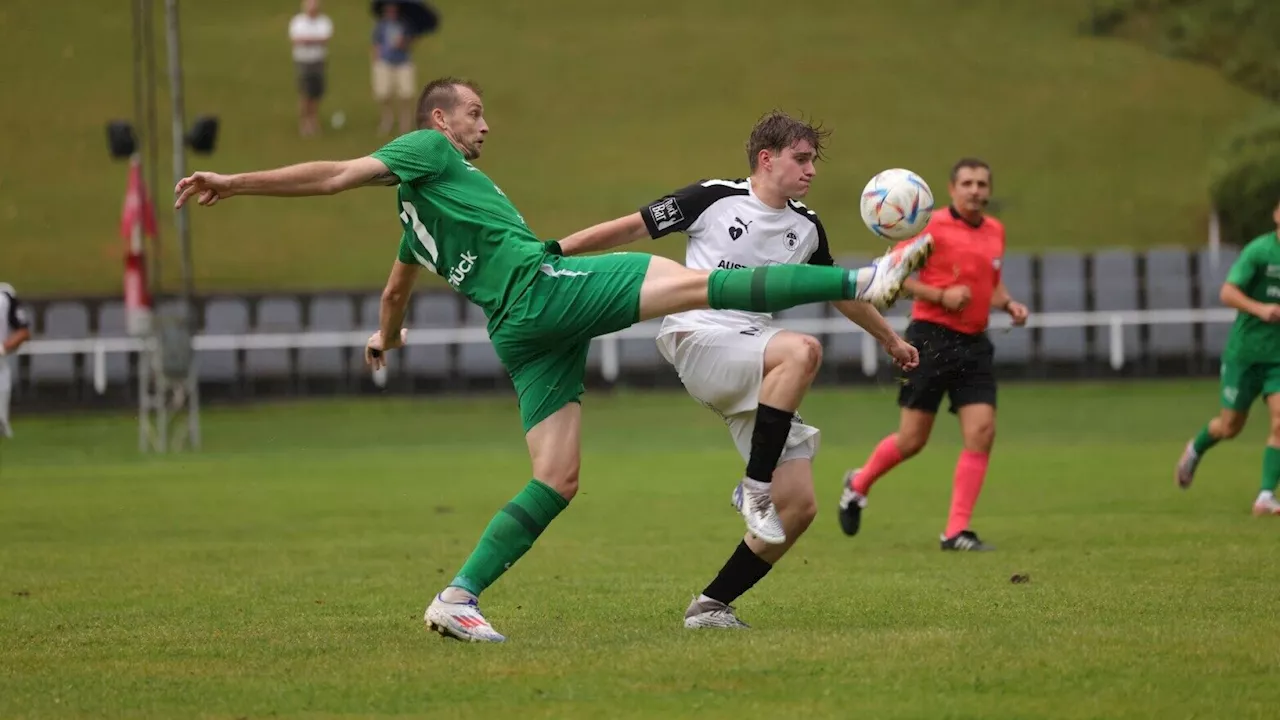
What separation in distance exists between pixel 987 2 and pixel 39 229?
70.4ft

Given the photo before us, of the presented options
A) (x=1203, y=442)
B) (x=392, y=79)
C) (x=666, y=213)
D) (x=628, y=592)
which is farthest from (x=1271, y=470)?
(x=392, y=79)

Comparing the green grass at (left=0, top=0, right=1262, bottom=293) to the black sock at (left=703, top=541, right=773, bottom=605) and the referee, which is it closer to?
the referee

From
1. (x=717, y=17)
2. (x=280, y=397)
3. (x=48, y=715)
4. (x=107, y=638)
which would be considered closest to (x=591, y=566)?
(x=107, y=638)

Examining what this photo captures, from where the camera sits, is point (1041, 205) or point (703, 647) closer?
point (703, 647)

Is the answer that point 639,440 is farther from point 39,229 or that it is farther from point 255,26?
point 255,26

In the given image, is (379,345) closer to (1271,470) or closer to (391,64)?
(1271,470)

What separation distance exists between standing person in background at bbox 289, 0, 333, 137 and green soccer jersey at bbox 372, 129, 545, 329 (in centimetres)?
2530

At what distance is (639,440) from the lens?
829 inches

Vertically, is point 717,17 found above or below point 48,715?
above

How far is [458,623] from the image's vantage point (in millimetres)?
6957

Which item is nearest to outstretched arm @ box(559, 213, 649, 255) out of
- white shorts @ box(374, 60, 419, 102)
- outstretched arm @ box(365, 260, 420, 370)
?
outstretched arm @ box(365, 260, 420, 370)

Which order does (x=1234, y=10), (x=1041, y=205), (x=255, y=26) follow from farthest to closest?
(x=255, y=26), (x=1234, y=10), (x=1041, y=205)

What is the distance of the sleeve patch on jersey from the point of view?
766 centimetres

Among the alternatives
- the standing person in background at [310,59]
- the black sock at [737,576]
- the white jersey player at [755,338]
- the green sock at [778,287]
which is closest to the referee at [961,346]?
the white jersey player at [755,338]
